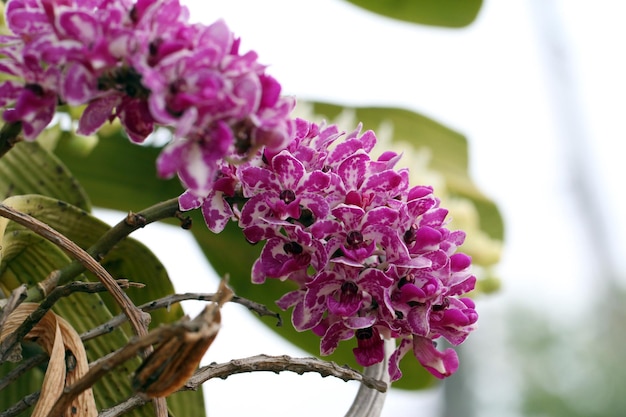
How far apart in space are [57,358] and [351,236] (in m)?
0.14

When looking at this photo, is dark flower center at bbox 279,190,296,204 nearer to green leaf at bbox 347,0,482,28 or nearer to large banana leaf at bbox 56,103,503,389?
large banana leaf at bbox 56,103,503,389

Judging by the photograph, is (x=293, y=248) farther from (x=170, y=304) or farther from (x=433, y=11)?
(x=433, y=11)

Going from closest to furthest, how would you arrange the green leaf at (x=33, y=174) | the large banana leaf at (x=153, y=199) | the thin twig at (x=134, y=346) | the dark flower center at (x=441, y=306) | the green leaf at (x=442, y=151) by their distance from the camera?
1. the thin twig at (x=134, y=346)
2. the dark flower center at (x=441, y=306)
3. the green leaf at (x=33, y=174)
4. the large banana leaf at (x=153, y=199)
5. the green leaf at (x=442, y=151)

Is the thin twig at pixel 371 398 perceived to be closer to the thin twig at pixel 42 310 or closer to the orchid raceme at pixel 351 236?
the orchid raceme at pixel 351 236

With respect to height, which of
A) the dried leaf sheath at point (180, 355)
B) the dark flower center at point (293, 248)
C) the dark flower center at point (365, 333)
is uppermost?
the dark flower center at point (293, 248)

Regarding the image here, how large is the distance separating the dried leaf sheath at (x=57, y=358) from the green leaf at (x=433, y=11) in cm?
71

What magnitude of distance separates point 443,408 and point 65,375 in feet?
17.4

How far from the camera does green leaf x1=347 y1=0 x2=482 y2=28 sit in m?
1.00

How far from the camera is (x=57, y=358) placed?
353mm

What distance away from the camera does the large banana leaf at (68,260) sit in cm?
45

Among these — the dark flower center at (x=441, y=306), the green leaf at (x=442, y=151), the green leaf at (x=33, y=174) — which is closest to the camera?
the dark flower center at (x=441, y=306)

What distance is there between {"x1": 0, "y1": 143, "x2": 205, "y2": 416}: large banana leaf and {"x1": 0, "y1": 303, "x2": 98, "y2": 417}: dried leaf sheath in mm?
58

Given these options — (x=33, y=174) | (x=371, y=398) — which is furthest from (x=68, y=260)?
(x=371, y=398)

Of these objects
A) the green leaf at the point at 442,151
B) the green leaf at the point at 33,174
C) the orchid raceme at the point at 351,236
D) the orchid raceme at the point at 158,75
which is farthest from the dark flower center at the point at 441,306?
the green leaf at the point at 442,151
